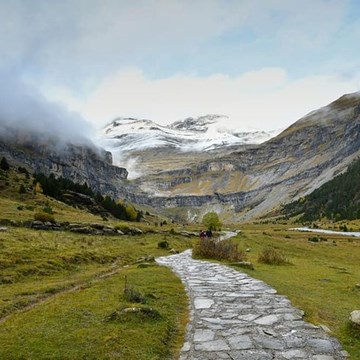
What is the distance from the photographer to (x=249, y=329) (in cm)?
1153

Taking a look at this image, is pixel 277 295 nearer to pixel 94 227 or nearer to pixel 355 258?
pixel 94 227

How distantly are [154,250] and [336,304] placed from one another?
2921 centimetres

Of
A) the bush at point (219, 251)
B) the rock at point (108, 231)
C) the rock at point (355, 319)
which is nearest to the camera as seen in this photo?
the rock at point (355, 319)

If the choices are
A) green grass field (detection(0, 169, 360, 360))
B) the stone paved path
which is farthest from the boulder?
the stone paved path

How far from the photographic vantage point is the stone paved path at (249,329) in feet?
31.6

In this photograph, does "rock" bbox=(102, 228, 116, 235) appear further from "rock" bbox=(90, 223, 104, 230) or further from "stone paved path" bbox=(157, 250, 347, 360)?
"stone paved path" bbox=(157, 250, 347, 360)

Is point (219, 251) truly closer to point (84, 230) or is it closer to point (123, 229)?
point (84, 230)

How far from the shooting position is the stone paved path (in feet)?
31.6

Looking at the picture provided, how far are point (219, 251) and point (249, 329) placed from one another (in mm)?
21622

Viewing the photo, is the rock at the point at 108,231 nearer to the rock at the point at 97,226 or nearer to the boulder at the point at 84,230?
the rock at the point at 97,226

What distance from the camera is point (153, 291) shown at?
1716cm

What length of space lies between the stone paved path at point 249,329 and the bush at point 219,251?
45.3 ft

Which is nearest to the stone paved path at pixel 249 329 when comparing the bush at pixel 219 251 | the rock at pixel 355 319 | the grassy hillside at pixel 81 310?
the grassy hillside at pixel 81 310

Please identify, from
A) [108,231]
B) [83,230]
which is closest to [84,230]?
[83,230]
